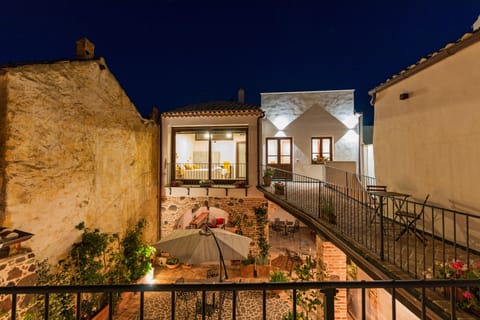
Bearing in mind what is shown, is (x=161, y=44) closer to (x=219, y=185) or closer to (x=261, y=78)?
(x=261, y=78)

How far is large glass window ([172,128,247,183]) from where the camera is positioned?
460 inches

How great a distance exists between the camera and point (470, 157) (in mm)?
4730

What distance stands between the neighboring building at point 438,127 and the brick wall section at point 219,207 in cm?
566

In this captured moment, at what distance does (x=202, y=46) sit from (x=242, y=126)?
26.3 meters

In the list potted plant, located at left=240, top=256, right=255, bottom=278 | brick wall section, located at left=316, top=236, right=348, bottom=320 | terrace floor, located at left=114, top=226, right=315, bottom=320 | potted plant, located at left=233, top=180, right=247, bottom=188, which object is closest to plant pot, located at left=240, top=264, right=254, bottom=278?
potted plant, located at left=240, top=256, right=255, bottom=278

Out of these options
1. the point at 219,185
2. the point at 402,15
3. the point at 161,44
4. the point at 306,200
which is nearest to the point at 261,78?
the point at 161,44

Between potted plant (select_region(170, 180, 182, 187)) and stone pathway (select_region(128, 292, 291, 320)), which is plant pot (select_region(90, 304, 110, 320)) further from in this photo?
potted plant (select_region(170, 180, 182, 187))

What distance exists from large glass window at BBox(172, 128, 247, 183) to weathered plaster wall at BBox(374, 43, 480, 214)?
6.18 metres

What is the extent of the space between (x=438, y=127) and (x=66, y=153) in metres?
9.66

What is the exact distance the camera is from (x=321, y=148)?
1417cm

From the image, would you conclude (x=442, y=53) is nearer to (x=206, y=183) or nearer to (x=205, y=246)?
(x=205, y=246)

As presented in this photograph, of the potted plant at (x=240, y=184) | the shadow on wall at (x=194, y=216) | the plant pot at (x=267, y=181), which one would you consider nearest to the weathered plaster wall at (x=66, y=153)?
the shadow on wall at (x=194, y=216)

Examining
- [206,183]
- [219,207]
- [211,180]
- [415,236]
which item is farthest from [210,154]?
[415,236]

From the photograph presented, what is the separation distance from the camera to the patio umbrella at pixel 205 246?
4.99 meters
